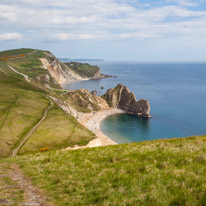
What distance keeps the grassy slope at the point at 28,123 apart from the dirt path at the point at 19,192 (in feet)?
146

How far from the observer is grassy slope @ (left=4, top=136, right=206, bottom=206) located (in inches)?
312

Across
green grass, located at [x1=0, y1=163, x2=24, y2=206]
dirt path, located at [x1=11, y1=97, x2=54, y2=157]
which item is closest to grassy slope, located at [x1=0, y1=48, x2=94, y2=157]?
dirt path, located at [x1=11, y1=97, x2=54, y2=157]

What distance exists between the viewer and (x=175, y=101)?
172125mm

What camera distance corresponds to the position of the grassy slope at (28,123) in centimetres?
6287

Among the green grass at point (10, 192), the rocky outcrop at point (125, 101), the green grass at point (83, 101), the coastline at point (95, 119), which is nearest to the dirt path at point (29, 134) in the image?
the coastline at point (95, 119)

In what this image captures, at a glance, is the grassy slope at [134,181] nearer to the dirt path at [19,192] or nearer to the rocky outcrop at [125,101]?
the dirt path at [19,192]

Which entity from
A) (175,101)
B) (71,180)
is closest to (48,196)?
(71,180)

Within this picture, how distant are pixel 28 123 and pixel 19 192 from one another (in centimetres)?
7159

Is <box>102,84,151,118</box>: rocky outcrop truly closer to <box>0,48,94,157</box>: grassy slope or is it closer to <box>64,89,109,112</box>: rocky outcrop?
<box>64,89,109,112</box>: rocky outcrop

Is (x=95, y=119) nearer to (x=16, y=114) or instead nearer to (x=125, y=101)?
(x=125, y=101)

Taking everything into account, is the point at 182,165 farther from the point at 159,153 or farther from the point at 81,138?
the point at 81,138

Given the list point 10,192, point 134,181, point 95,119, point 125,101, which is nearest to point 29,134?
point 10,192

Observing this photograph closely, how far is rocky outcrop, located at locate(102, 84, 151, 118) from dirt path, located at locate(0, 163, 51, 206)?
12989 centimetres

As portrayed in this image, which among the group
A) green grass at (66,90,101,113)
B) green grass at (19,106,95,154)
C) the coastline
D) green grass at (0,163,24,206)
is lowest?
the coastline
